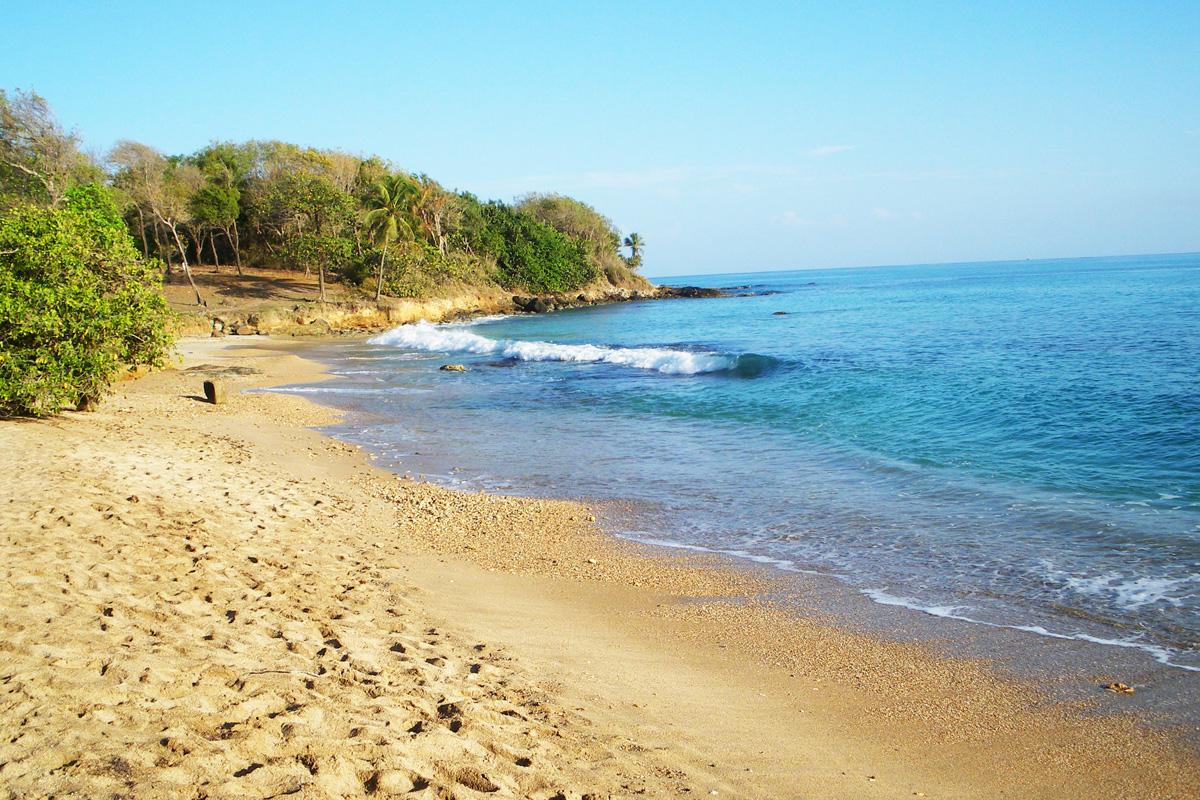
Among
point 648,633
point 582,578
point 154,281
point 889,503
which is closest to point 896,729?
point 648,633

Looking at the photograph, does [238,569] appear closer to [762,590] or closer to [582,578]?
[582,578]

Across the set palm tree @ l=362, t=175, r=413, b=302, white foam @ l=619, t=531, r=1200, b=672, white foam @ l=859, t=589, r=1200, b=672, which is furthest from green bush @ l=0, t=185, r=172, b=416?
palm tree @ l=362, t=175, r=413, b=302

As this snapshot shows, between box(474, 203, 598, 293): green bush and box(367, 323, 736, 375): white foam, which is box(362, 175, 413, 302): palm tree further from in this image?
box(474, 203, 598, 293): green bush

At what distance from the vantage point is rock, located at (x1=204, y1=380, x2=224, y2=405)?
17609 millimetres

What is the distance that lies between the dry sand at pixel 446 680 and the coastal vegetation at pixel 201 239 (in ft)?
15.6

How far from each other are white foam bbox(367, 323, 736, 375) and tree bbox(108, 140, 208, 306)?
13124 mm

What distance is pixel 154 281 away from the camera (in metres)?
14.2

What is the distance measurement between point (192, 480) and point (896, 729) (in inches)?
329

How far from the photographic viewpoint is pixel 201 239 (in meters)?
53.9

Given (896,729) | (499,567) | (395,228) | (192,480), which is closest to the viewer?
(896,729)

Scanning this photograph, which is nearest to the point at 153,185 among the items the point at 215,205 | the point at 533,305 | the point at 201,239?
the point at 215,205

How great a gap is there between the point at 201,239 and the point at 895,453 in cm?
5425

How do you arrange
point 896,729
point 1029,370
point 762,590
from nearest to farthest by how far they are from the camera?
point 896,729, point 762,590, point 1029,370

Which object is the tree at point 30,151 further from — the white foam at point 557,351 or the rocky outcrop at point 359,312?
the white foam at point 557,351
